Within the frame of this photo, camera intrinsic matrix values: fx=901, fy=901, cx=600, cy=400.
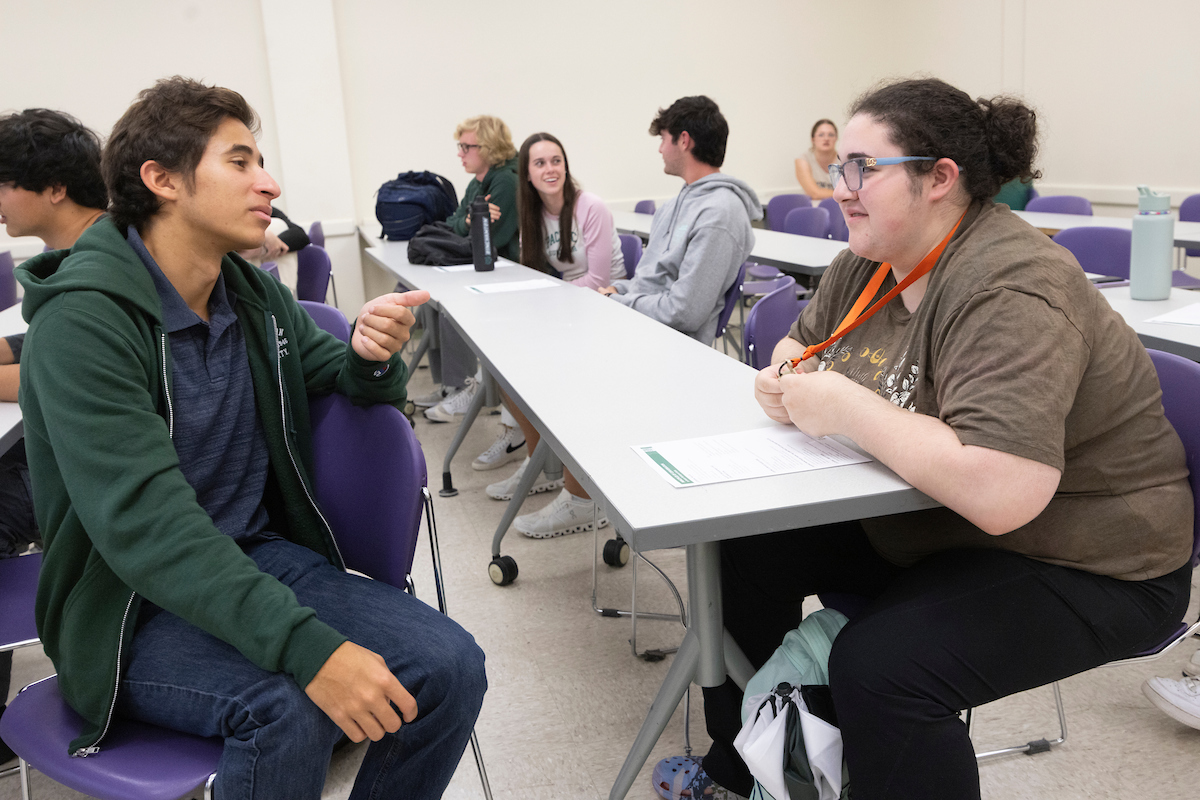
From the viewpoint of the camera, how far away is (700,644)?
1.33 metres

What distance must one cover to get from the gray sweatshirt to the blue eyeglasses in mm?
1318

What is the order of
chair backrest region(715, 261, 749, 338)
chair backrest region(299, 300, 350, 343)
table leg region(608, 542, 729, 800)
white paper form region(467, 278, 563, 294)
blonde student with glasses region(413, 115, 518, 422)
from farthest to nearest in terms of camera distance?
blonde student with glasses region(413, 115, 518, 422) → white paper form region(467, 278, 563, 294) → chair backrest region(715, 261, 749, 338) → chair backrest region(299, 300, 350, 343) → table leg region(608, 542, 729, 800)

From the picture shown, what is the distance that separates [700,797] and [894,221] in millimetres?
978

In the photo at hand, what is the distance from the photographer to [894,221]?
121cm

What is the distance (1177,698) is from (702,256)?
154 centimetres

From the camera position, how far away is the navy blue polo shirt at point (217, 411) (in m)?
1.21

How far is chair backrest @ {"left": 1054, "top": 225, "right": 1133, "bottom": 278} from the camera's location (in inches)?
115

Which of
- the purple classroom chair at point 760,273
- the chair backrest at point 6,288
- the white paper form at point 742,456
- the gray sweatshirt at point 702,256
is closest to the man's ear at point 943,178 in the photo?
the white paper form at point 742,456

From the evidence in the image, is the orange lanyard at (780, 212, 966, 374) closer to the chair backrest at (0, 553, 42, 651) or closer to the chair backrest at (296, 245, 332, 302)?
the chair backrest at (0, 553, 42, 651)

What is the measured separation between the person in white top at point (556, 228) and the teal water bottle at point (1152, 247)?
5.69ft

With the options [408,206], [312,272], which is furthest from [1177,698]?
[408,206]

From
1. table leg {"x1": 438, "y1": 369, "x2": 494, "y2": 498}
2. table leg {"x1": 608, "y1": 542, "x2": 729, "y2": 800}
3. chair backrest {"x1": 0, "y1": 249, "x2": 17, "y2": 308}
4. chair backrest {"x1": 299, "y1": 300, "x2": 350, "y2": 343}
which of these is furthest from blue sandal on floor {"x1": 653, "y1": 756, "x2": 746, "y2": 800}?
chair backrest {"x1": 0, "y1": 249, "x2": 17, "y2": 308}

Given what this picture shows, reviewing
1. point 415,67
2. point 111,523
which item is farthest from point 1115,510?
point 415,67

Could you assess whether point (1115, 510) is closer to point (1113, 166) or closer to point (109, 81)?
point (1113, 166)
